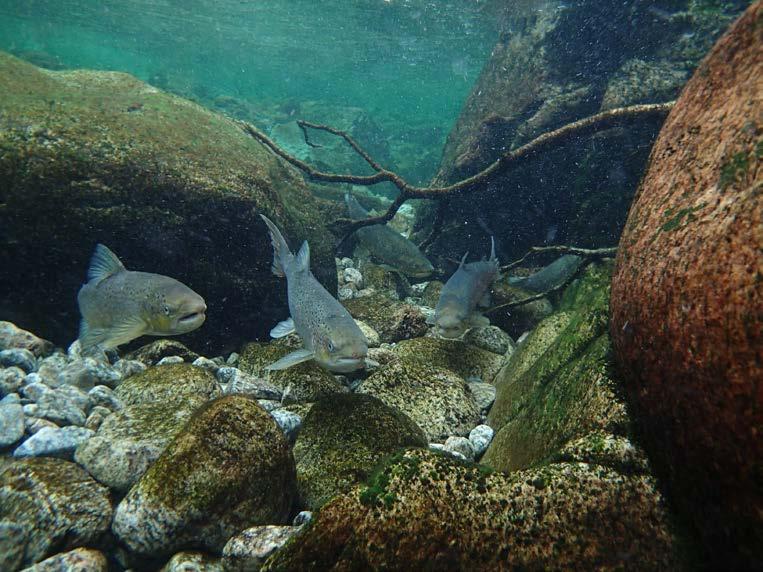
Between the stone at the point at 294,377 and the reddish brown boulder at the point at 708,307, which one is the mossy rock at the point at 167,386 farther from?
the reddish brown boulder at the point at 708,307

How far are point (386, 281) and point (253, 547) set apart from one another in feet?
23.1

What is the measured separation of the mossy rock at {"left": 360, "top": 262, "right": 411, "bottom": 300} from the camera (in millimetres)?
9000

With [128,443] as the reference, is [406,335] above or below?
below

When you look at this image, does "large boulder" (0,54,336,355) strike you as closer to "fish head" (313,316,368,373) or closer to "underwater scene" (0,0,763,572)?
"underwater scene" (0,0,763,572)

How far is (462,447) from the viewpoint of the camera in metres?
3.57

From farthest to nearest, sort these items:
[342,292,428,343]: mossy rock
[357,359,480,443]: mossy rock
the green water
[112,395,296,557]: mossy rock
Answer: the green water → [342,292,428,343]: mossy rock → [357,359,480,443]: mossy rock → [112,395,296,557]: mossy rock

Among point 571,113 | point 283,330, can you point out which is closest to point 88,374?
point 283,330

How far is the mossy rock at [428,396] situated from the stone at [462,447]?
290mm

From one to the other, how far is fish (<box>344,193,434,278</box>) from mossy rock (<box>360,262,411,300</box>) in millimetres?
268

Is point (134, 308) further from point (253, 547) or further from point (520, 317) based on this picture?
point (520, 317)

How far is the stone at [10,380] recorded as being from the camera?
3826mm

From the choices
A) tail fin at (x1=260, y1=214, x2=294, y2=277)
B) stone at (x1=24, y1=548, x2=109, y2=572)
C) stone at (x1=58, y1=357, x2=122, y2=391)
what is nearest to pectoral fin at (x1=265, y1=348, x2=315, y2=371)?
tail fin at (x1=260, y1=214, x2=294, y2=277)

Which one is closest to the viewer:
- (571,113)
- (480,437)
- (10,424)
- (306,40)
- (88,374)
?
(10,424)

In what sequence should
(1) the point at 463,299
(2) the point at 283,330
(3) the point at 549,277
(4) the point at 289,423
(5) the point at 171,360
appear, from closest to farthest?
(4) the point at 289,423 → (2) the point at 283,330 → (5) the point at 171,360 → (1) the point at 463,299 → (3) the point at 549,277
